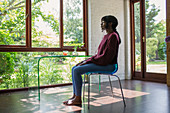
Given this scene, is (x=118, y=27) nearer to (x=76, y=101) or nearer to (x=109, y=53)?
(x=109, y=53)

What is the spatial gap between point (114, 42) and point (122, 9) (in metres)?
3.23

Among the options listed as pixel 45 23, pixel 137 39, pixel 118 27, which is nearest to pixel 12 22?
pixel 45 23

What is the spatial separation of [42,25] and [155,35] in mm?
2903

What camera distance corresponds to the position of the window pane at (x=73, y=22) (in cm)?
477

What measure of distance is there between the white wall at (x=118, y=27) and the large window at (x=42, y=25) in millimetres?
191

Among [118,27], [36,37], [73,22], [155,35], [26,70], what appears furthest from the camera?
[118,27]

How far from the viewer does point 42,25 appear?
14.5ft

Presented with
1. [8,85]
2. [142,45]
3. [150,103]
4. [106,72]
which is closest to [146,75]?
[142,45]

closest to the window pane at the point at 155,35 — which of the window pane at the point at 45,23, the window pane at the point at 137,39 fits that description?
the window pane at the point at 137,39

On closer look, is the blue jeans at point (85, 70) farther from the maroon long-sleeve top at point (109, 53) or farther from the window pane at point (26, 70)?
the window pane at point (26, 70)

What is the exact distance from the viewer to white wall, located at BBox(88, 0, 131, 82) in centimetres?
497

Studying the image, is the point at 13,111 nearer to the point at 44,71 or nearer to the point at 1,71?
the point at 1,71

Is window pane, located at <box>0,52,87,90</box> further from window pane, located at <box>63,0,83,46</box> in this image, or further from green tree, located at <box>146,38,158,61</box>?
green tree, located at <box>146,38,158,61</box>

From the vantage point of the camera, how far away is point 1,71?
12.9ft
